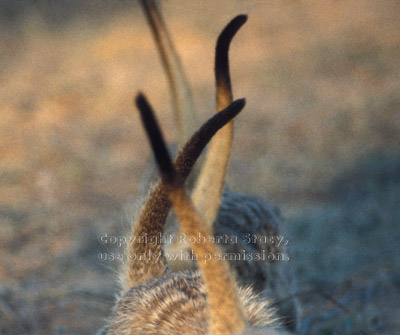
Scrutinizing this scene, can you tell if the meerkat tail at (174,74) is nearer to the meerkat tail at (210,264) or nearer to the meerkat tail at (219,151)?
the meerkat tail at (219,151)

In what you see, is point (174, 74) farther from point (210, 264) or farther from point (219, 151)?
point (210, 264)

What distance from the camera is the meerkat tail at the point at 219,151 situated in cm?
191

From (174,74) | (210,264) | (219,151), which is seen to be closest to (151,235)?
(219,151)

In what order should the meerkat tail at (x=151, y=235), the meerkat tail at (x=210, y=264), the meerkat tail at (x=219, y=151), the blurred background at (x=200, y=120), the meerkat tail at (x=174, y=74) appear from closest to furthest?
the meerkat tail at (x=210, y=264)
the meerkat tail at (x=151, y=235)
the meerkat tail at (x=219, y=151)
the meerkat tail at (x=174, y=74)
the blurred background at (x=200, y=120)

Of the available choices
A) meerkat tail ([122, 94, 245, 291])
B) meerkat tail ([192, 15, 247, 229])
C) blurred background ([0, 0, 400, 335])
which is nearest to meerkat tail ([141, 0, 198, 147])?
meerkat tail ([192, 15, 247, 229])

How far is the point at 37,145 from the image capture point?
5.04 metres

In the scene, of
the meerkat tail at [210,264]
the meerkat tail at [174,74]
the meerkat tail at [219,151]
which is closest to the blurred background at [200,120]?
the meerkat tail at [219,151]

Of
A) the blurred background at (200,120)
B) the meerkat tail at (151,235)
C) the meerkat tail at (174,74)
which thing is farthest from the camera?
the blurred background at (200,120)

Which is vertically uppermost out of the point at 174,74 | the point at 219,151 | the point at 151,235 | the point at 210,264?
the point at 174,74

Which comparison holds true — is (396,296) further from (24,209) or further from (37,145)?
(37,145)

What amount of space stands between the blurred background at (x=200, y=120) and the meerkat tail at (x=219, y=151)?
30cm

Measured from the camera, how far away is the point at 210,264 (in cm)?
125

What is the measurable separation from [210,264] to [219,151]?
0.87 meters

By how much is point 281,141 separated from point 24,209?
7.72 ft
